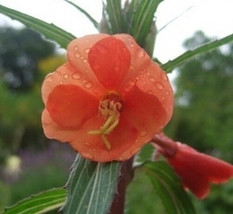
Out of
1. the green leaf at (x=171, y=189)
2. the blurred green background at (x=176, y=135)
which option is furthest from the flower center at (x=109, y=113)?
the blurred green background at (x=176, y=135)

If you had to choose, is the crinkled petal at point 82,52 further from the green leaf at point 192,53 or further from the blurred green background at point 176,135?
the blurred green background at point 176,135

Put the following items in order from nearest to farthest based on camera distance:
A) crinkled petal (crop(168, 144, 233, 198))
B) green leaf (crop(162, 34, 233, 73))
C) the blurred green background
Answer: green leaf (crop(162, 34, 233, 73)) → crinkled petal (crop(168, 144, 233, 198)) → the blurred green background

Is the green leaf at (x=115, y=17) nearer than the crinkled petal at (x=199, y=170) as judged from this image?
Yes

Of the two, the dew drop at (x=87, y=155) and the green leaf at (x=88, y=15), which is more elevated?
the green leaf at (x=88, y=15)

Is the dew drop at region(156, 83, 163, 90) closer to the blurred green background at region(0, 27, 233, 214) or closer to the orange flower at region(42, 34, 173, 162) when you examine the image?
the orange flower at region(42, 34, 173, 162)

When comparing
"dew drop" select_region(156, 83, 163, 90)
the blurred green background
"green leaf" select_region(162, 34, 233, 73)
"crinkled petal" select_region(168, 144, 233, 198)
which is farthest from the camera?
the blurred green background

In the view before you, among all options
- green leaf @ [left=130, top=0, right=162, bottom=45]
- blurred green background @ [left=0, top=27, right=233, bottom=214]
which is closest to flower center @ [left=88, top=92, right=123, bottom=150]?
green leaf @ [left=130, top=0, right=162, bottom=45]
